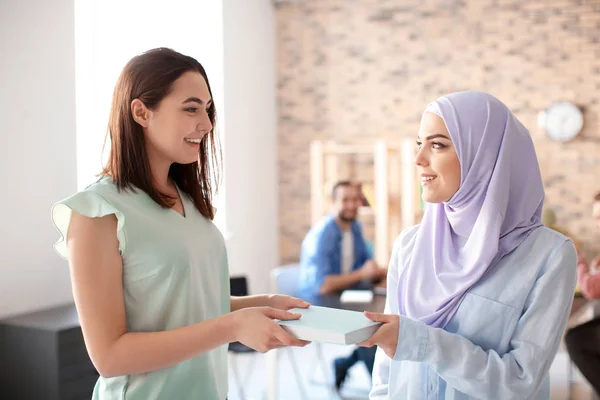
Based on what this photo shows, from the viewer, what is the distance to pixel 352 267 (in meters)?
5.14

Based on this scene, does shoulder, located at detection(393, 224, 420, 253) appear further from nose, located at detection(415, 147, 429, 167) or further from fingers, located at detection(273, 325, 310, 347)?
fingers, located at detection(273, 325, 310, 347)

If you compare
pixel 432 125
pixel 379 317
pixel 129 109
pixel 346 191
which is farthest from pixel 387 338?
pixel 346 191

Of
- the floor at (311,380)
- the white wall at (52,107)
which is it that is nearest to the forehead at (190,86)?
the white wall at (52,107)

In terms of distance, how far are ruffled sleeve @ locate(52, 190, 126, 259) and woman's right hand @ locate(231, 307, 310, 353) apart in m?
0.33

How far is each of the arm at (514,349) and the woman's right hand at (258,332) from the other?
0.29 m

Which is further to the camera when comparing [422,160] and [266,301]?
[266,301]

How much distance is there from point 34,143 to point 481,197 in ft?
9.75

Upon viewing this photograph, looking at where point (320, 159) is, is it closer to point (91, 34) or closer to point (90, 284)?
point (91, 34)

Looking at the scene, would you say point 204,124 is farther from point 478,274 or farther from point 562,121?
point 562,121

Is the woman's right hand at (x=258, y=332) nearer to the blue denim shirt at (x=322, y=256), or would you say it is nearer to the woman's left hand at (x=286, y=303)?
the woman's left hand at (x=286, y=303)

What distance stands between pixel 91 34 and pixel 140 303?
11.2 feet

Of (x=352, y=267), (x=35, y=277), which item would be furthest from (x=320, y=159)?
(x=35, y=277)

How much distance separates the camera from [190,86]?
1647mm

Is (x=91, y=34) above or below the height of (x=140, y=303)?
above
